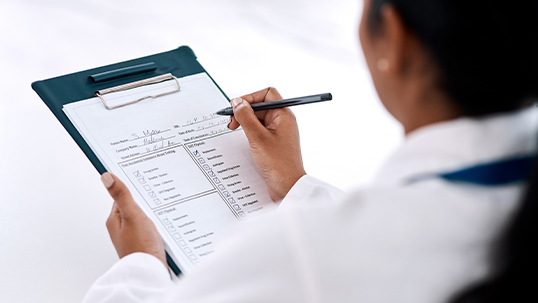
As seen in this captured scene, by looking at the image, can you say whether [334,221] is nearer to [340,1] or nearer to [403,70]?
[403,70]

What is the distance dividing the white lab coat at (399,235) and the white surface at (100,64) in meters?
0.68

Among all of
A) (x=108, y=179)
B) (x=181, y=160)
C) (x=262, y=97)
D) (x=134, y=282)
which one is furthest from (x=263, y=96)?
(x=134, y=282)

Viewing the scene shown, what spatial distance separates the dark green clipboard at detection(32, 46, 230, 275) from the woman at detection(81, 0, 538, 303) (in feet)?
1.62

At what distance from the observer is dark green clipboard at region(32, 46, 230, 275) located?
0.94m

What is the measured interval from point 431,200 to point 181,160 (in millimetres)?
564

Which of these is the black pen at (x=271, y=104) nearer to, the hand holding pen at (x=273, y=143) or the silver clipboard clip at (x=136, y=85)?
the hand holding pen at (x=273, y=143)

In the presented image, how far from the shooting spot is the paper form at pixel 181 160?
0.85 metres

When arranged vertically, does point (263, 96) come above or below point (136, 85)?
below

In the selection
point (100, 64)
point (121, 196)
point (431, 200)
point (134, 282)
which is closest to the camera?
point (431, 200)

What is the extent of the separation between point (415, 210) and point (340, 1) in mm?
2220

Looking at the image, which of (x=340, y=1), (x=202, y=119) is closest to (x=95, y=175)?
(x=202, y=119)

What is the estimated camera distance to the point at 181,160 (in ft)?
3.12

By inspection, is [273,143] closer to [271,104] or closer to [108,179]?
[271,104]

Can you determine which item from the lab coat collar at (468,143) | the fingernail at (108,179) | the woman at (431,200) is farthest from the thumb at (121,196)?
the lab coat collar at (468,143)
